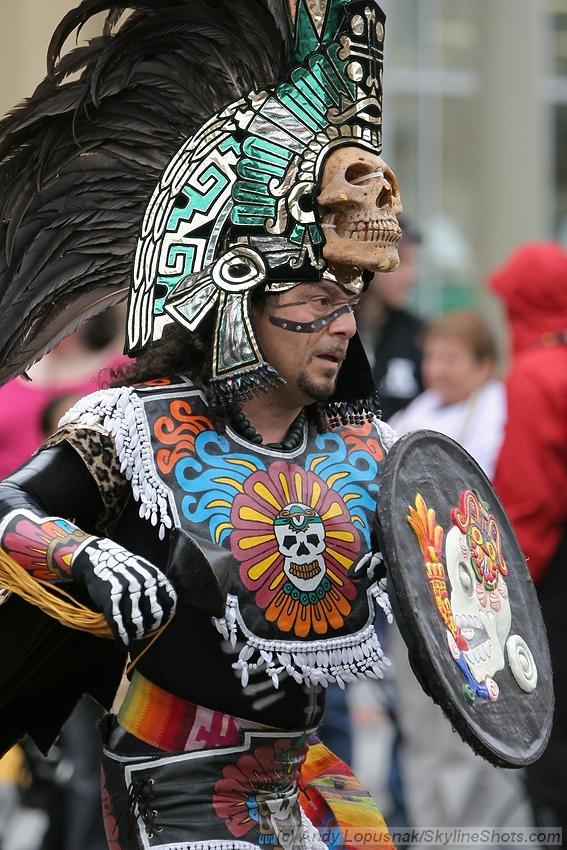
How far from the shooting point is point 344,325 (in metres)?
3.36

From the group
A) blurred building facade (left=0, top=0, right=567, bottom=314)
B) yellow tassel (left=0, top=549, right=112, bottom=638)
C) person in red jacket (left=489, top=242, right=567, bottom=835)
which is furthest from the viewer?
blurred building facade (left=0, top=0, right=567, bottom=314)

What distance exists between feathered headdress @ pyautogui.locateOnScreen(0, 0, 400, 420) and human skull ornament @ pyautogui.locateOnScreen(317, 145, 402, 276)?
1.0 inches

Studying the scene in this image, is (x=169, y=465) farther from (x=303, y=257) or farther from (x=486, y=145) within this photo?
(x=486, y=145)

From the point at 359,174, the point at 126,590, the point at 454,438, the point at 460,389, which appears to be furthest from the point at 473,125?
the point at 126,590

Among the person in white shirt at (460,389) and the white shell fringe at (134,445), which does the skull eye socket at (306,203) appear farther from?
the person in white shirt at (460,389)

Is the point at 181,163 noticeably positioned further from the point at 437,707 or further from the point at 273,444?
the point at 437,707

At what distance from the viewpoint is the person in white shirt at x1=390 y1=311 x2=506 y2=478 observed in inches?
259

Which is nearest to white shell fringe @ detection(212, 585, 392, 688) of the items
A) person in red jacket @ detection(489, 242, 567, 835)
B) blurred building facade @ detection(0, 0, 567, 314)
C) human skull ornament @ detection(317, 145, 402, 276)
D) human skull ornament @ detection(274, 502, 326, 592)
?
human skull ornament @ detection(274, 502, 326, 592)

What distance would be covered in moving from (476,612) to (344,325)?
66 cm

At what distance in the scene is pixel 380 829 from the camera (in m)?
3.48

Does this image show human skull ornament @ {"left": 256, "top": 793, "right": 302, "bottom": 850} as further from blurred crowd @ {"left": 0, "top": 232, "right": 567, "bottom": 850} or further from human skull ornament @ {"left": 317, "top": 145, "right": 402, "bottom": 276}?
blurred crowd @ {"left": 0, "top": 232, "right": 567, "bottom": 850}

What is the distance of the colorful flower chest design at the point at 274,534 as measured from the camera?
127 inches

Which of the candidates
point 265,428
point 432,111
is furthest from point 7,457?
point 432,111

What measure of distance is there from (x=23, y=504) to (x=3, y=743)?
2.53 feet
